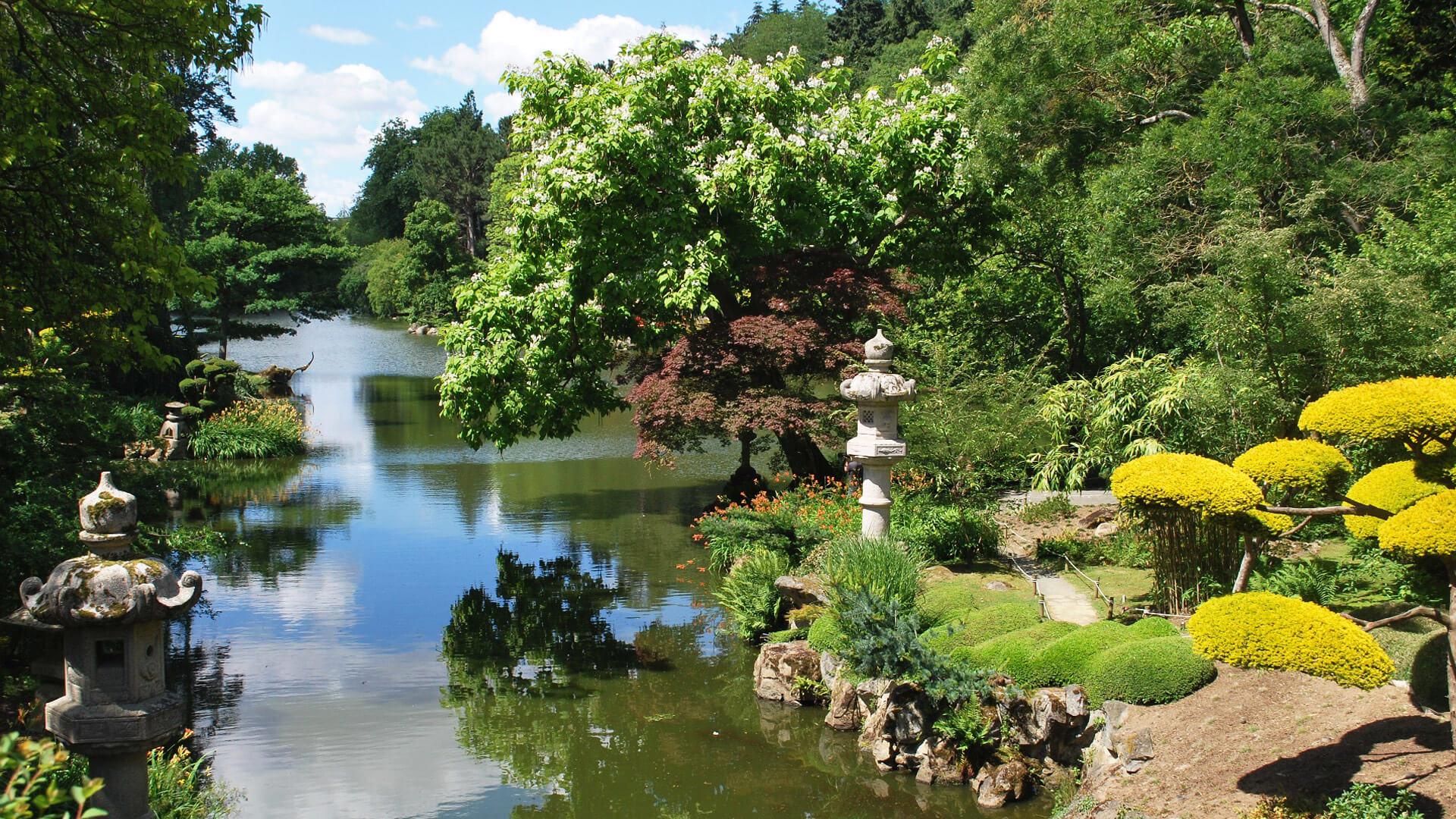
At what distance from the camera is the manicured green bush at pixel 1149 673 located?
8.22 meters

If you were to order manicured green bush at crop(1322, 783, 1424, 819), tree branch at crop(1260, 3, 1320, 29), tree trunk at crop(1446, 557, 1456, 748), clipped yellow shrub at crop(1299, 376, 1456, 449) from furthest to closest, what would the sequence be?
tree branch at crop(1260, 3, 1320, 29) → clipped yellow shrub at crop(1299, 376, 1456, 449) → tree trunk at crop(1446, 557, 1456, 748) → manicured green bush at crop(1322, 783, 1424, 819)

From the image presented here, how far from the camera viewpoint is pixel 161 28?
30.3 ft

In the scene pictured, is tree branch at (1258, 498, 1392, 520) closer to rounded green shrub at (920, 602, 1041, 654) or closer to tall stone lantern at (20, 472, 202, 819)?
rounded green shrub at (920, 602, 1041, 654)

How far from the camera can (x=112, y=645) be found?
6016mm

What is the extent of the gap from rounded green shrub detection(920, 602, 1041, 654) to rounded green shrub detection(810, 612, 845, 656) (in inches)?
31.1

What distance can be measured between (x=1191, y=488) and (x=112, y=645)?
7.05 metres

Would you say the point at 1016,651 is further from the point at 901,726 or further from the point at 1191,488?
the point at 1191,488

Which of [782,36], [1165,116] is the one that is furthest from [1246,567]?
[782,36]

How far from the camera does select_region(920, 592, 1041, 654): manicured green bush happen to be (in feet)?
32.1

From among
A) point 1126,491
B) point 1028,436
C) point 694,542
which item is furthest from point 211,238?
point 1126,491

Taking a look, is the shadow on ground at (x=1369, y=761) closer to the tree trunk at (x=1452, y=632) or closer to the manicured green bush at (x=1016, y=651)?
the tree trunk at (x=1452, y=632)

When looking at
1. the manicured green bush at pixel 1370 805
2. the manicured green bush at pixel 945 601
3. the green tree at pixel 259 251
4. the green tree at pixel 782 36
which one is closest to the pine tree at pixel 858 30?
the green tree at pixel 782 36

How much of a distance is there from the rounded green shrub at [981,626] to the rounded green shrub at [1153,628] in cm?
105

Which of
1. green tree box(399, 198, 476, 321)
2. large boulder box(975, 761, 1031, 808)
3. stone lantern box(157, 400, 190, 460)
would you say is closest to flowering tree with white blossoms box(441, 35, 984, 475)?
large boulder box(975, 761, 1031, 808)
